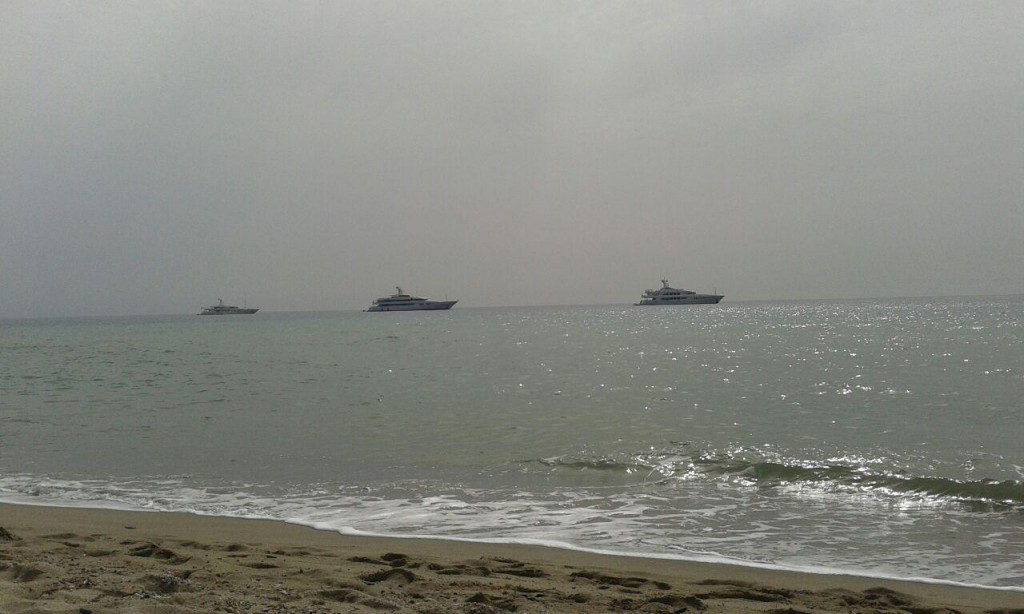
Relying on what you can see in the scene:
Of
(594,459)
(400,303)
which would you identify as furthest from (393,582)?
(400,303)

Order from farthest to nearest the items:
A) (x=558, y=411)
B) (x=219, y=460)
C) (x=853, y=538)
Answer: (x=558, y=411) < (x=219, y=460) < (x=853, y=538)

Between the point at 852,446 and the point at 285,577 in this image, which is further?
the point at 852,446

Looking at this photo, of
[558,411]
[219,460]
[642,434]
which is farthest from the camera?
[558,411]

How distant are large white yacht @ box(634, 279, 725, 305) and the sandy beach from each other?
18243 cm

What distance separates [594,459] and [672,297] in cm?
17953

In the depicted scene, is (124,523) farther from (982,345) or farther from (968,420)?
(982,345)

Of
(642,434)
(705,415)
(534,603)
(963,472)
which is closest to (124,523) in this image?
(534,603)

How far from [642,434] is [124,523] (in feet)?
30.3

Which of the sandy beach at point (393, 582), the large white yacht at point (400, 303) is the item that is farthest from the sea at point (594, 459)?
the large white yacht at point (400, 303)

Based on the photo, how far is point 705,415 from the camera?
54.7 ft

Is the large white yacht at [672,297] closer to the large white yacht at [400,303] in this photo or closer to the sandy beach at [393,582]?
the large white yacht at [400,303]

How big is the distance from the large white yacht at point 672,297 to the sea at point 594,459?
160 m

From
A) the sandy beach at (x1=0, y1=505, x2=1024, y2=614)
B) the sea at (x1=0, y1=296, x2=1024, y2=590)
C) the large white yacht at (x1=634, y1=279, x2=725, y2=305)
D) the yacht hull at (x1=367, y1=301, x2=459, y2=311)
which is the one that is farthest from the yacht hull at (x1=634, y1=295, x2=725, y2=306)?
the sandy beach at (x1=0, y1=505, x2=1024, y2=614)

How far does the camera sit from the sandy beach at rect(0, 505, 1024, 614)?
492 centimetres
